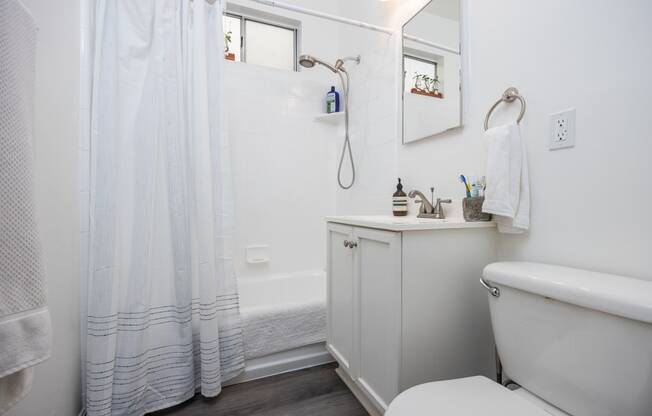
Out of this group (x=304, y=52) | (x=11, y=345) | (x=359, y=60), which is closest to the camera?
(x=11, y=345)

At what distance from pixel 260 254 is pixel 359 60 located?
5.25 feet

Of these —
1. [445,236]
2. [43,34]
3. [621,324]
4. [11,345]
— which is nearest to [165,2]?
[43,34]

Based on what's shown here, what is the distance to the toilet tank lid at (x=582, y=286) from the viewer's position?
1.93ft

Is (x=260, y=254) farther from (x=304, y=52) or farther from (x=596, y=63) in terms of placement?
(x=596, y=63)

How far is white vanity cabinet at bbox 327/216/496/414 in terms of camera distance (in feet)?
3.11

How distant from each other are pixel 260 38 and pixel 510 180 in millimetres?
2168

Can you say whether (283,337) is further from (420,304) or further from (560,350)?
(560,350)

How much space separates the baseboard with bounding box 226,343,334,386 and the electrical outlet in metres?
1.43

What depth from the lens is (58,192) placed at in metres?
0.99

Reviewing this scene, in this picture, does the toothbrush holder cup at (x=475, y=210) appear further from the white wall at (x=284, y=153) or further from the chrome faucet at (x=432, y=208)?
the white wall at (x=284, y=153)

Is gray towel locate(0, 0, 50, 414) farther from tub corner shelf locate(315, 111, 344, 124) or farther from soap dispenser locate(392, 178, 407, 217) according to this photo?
tub corner shelf locate(315, 111, 344, 124)

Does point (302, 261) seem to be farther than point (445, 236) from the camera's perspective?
Yes

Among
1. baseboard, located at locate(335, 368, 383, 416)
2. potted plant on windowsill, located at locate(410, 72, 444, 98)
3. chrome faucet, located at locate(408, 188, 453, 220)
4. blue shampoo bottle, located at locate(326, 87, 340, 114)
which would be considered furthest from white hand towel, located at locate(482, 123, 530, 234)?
blue shampoo bottle, located at locate(326, 87, 340, 114)

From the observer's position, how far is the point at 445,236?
1.00 meters
